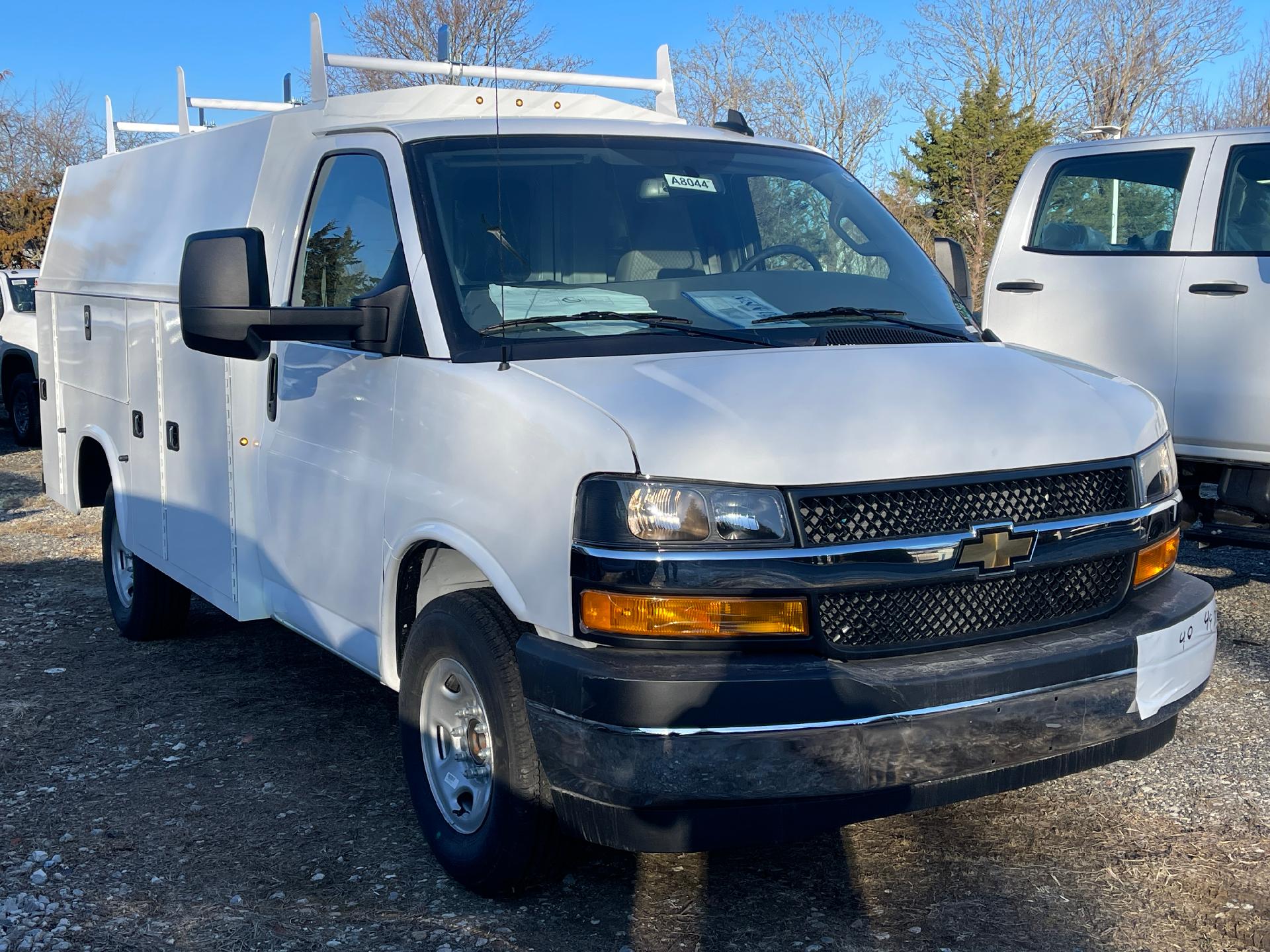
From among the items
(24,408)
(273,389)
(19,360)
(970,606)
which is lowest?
(24,408)

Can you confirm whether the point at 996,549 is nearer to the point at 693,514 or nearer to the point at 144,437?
the point at 693,514

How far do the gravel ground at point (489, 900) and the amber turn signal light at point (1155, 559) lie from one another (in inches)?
33.2

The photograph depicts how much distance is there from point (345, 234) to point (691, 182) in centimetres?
113

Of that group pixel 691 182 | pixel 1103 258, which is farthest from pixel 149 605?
pixel 1103 258

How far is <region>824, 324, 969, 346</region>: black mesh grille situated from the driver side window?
436mm

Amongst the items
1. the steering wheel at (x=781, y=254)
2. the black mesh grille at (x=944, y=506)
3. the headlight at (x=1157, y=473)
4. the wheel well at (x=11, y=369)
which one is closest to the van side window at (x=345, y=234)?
the steering wheel at (x=781, y=254)

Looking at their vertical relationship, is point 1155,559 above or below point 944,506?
below

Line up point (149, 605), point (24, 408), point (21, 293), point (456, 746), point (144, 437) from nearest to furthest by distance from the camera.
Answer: point (456, 746) < point (144, 437) < point (149, 605) < point (24, 408) < point (21, 293)

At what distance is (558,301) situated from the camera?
12.2 ft

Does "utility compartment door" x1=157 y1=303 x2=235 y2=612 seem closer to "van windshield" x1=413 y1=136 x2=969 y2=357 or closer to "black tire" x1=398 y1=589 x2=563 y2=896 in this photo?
"van windshield" x1=413 y1=136 x2=969 y2=357

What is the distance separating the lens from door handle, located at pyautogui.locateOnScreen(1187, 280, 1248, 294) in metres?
5.92

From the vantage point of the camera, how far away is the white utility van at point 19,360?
14031 millimetres

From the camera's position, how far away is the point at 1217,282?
6.00 m

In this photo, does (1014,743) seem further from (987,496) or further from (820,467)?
(820,467)
